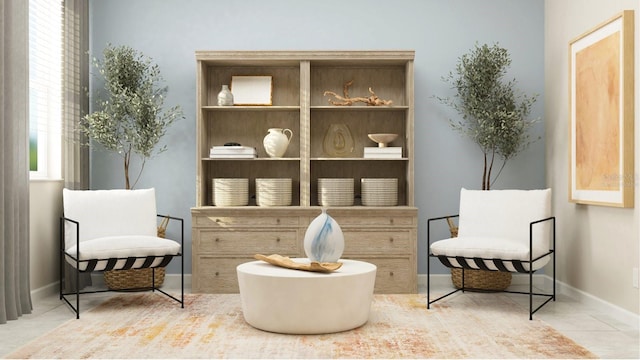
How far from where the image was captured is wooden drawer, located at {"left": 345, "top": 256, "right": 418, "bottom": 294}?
5.01 meters

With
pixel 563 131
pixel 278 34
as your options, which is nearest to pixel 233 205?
pixel 278 34

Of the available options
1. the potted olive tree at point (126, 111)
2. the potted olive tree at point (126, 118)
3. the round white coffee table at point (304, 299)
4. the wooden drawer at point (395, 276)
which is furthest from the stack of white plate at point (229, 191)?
the round white coffee table at point (304, 299)

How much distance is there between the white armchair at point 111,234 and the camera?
4168 mm

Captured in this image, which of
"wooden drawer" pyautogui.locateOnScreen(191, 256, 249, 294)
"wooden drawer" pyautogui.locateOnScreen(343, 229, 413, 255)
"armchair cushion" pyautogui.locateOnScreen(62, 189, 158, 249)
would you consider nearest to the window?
"armchair cushion" pyautogui.locateOnScreen(62, 189, 158, 249)

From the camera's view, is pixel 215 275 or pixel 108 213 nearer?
pixel 108 213

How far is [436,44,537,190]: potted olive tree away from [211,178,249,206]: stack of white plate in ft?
6.31

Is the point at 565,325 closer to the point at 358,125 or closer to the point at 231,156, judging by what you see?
the point at 358,125

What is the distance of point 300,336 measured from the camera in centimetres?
359

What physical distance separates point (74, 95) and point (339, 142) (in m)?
2.27

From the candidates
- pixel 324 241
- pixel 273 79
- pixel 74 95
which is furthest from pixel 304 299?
pixel 74 95

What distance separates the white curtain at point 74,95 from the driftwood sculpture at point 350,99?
2.09 m

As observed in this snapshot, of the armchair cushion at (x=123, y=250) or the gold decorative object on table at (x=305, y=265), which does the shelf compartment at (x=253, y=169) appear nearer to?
the armchair cushion at (x=123, y=250)

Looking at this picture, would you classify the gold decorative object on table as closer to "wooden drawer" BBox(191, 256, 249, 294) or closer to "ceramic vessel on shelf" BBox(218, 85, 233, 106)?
"wooden drawer" BBox(191, 256, 249, 294)

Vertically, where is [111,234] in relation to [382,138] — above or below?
below
